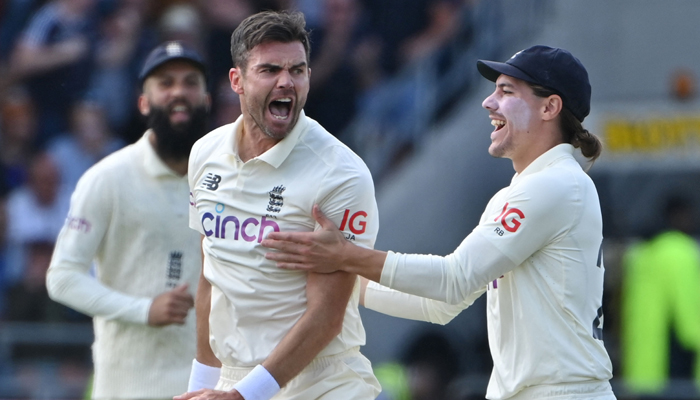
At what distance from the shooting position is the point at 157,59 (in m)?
5.37

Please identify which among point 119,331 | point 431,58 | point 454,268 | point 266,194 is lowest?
point 119,331

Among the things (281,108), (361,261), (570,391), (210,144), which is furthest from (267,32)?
(570,391)

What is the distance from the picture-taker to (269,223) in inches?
152

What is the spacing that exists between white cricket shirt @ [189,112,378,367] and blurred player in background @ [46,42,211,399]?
1.12m

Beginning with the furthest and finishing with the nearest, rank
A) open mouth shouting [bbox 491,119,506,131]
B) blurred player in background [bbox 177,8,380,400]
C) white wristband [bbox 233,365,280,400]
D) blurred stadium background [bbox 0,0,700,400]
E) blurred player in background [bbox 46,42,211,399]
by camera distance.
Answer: blurred stadium background [bbox 0,0,700,400] → blurred player in background [bbox 46,42,211,399] → open mouth shouting [bbox 491,119,506,131] → blurred player in background [bbox 177,8,380,400] → white wristband [bbox 233,365,280,400]

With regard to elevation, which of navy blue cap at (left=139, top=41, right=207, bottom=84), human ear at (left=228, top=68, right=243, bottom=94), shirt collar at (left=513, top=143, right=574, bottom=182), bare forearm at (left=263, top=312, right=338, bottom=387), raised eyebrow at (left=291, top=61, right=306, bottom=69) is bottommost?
bare forearm at (left=263, top=312, right=338, bottom=387)

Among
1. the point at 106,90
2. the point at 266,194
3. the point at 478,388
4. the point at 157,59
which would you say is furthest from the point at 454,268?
the point at 106,90

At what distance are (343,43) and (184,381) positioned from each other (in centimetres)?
581

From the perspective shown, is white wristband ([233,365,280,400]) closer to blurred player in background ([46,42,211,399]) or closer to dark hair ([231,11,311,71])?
dark hair ([231,11,311,71])

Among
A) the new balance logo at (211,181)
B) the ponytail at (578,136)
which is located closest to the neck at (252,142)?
the new balance logo at (211,181)

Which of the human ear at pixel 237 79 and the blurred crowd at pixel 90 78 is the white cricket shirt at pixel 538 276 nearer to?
the human ear at pixel 237 79

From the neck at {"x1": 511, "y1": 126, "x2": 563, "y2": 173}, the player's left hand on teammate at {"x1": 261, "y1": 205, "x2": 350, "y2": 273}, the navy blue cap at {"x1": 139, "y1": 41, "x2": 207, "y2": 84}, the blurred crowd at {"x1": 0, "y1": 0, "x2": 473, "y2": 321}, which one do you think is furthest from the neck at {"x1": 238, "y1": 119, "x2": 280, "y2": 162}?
the blurred crowd at {"x1": 0, "y1": 0, "x2": 473, "y2": 321}

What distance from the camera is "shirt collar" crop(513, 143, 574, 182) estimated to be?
3.93m

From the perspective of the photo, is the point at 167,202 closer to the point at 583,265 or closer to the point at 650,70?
the point at 583,265
